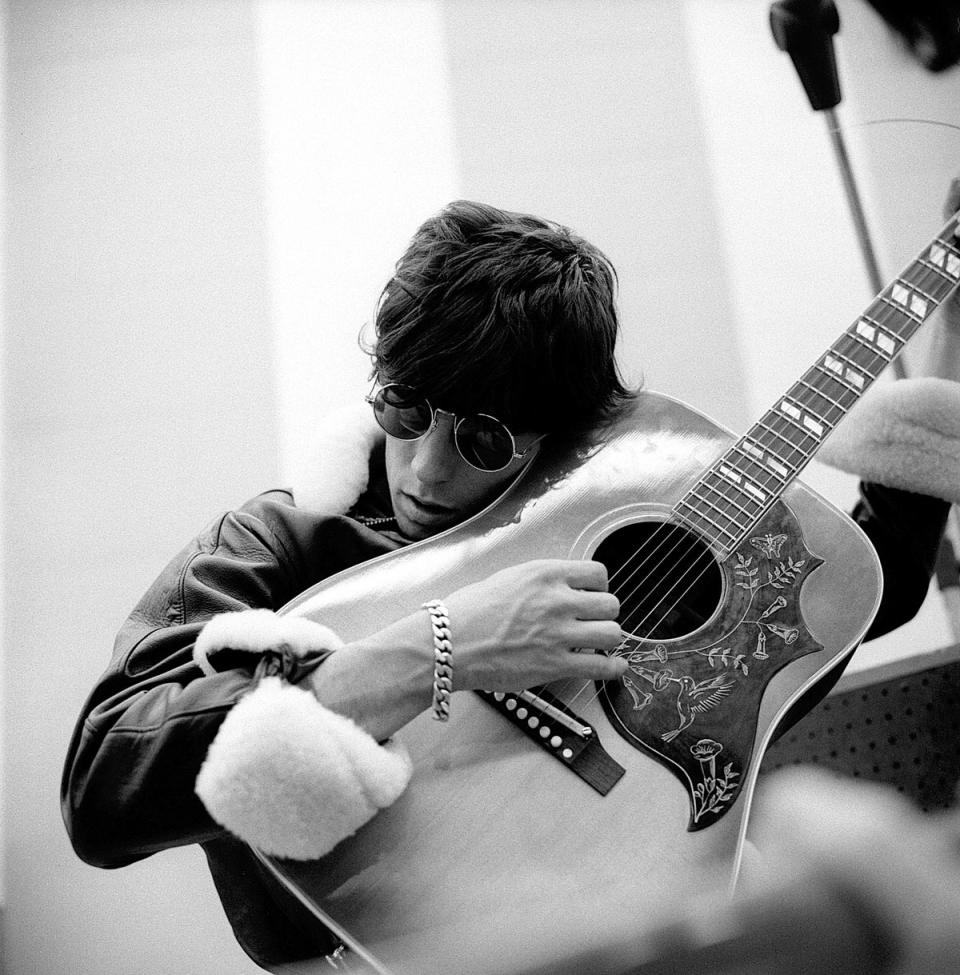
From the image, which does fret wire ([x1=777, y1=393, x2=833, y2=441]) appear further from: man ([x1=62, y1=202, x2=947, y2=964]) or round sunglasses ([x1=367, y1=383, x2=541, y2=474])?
round sunglasses ([x1=367, y1=383, x2=541, y2=474])

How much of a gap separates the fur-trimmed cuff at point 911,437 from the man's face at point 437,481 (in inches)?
16.4

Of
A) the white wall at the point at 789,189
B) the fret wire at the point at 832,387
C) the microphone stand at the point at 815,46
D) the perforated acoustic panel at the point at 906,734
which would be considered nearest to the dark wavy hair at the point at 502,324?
the fret wire at the point at 832,387

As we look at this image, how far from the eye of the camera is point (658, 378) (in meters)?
1.85

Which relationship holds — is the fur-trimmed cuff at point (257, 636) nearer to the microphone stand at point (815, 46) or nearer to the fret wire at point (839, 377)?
the fret wire at point (839, 377)

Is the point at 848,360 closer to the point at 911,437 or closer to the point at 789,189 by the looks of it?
the point at 911,437

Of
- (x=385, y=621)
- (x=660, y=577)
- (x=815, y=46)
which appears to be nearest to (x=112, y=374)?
(x=385, y=621)

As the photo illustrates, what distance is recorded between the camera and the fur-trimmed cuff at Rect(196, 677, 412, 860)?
765 millimetres

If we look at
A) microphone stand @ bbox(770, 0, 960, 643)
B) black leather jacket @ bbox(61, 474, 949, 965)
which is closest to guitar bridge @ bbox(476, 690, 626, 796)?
black leather jacket @ bbox(61, 474, 949, 965)

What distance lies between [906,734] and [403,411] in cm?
81

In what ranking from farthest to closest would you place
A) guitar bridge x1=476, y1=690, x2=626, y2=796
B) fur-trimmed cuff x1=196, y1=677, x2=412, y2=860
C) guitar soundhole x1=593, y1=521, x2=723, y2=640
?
guitar soundhole x1=593, y1=521, x2=723, y2=640, guitar bridge x1=476, y1=690, x2=626, y2=796, fur-trimmed cuff x1=196, y1=677, x2=412, y2=860

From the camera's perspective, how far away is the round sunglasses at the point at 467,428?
1082mm

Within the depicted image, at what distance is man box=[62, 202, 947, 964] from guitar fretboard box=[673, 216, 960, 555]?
6.2 inches

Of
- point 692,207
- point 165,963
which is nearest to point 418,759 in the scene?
point 165,963

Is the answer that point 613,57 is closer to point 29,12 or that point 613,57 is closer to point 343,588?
point 29,12
